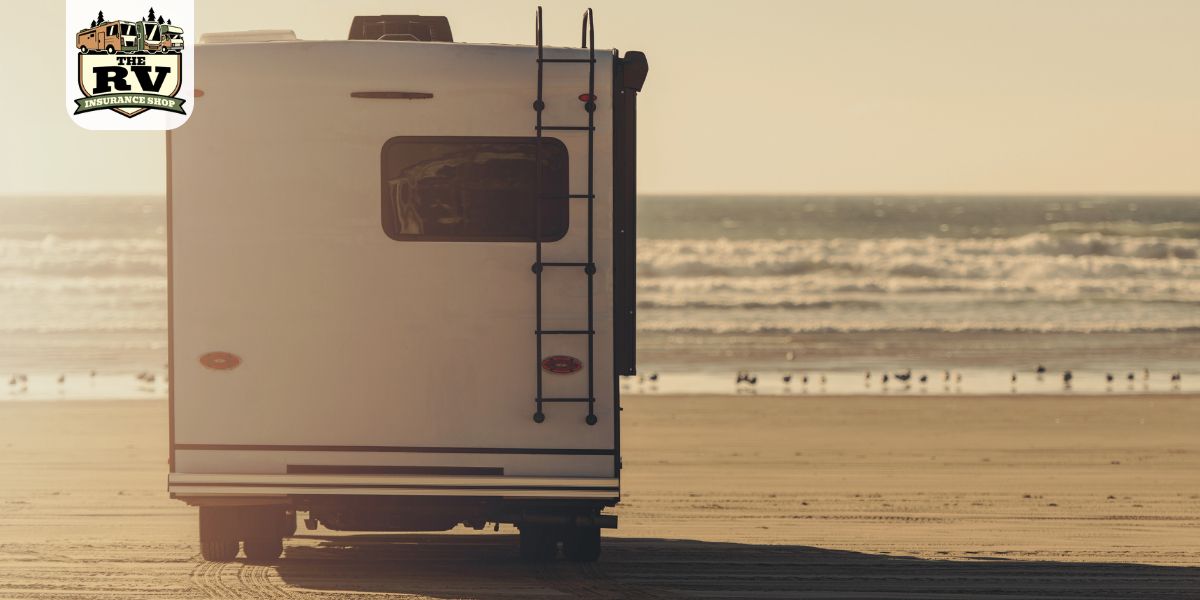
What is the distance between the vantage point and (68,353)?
2711cm

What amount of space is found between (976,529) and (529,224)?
4.29 meters

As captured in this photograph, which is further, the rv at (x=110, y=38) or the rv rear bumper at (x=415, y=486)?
the rv at (x=110, y=38)

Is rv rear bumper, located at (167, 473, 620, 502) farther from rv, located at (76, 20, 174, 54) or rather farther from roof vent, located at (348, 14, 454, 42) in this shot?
rv, located at (76, 20, 174, 54)

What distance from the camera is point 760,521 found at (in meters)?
10.9

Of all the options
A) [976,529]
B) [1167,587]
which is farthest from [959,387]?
[1167,587]

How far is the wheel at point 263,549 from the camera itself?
8812 mm

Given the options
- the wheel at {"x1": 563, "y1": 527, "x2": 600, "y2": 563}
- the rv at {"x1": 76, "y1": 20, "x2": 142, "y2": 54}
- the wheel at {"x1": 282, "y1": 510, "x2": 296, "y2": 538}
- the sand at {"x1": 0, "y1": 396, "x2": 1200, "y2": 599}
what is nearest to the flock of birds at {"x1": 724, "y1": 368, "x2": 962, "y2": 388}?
the sand at {"x1": 0, "y1": 396, "x2": 1200, "y2": 599}

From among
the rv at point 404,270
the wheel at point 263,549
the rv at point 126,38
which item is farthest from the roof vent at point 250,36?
the rv at point 126,38

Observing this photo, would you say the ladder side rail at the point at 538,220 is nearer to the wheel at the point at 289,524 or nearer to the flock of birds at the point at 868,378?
the wheel at the point at 289,524

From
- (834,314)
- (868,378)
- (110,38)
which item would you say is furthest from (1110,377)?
(110,38)

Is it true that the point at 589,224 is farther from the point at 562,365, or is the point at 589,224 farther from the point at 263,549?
the point at 263,549

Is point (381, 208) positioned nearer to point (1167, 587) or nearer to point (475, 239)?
point (475, 239)

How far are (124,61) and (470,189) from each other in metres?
7.81

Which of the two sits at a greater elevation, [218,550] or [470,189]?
[470,189]
